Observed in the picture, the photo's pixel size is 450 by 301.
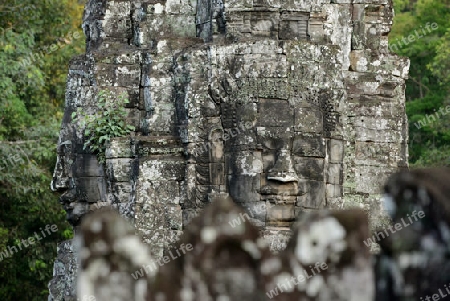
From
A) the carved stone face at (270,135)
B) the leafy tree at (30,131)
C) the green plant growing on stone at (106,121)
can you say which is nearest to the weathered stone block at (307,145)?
the carved stone face at (270,135)

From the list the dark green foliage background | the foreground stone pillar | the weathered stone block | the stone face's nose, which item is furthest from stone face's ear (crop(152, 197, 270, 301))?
the dark green foliage background

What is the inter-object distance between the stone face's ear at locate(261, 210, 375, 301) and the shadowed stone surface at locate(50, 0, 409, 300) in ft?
32.0

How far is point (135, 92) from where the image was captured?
62.3 feet

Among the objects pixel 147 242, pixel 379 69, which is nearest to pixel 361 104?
pixel 379 69

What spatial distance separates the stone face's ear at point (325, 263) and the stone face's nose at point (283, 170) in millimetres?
9943

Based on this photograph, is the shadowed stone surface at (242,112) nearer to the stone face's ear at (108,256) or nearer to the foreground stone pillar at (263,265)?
the stone face's ear at (108,256)

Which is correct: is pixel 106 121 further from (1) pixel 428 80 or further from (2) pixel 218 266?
(1) pixel 428 80

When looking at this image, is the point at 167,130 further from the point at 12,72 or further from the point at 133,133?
the point at 12,72

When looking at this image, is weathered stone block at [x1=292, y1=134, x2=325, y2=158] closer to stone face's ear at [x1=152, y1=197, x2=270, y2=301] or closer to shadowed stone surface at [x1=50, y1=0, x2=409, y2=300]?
shadowed stone surface at [x1=50, y1=0, x2=409, y2=300]

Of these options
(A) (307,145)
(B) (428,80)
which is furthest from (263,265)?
(B) (428,80)

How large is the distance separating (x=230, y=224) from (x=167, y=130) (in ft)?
37.2

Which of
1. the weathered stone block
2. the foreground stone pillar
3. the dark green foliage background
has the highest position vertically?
the foreground stone pillar

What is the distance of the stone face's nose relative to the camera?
1720cm

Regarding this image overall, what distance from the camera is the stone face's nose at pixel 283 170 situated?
1720 centimetres
